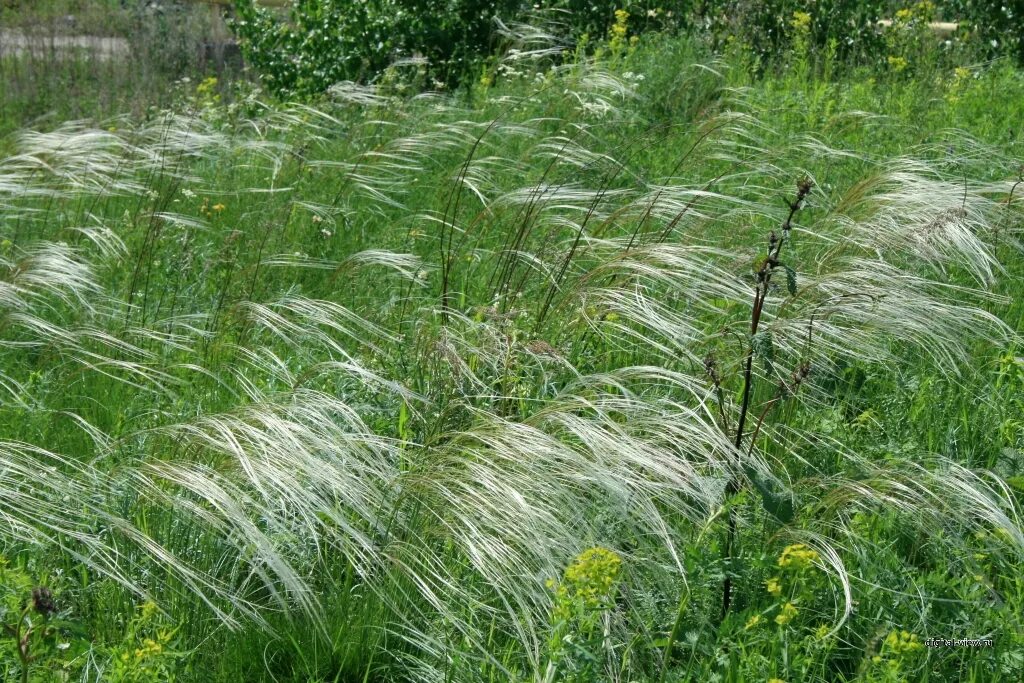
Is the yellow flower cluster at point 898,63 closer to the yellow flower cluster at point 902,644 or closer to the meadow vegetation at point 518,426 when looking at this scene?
the meadow vegetation at point 518,426

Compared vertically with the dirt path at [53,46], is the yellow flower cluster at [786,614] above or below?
above

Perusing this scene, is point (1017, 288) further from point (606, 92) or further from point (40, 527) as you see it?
point (40, 527)

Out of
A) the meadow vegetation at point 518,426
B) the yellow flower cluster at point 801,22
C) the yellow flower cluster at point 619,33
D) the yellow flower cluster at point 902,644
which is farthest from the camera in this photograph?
the yellow flower cluster at point 801,22

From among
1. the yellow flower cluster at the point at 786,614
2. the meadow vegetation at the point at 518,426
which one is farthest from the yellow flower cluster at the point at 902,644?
the yellow flower cluster at the point at 786,614

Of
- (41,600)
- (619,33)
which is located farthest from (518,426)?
(619,33)

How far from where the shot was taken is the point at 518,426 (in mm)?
2451

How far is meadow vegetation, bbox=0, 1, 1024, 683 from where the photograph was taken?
2.24 meters

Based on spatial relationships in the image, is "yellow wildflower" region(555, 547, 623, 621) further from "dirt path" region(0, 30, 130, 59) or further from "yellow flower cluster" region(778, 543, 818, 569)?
"dirt path" region(0, 30, 130, 59)

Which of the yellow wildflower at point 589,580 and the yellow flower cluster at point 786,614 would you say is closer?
the yellow wildflower at point 589,580

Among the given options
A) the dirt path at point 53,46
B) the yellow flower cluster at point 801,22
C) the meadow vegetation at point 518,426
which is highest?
the yellow flower cluster at point 801,22

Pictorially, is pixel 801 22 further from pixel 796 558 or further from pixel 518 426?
pixel 796 558

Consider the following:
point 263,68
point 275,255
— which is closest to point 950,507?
point 275,255

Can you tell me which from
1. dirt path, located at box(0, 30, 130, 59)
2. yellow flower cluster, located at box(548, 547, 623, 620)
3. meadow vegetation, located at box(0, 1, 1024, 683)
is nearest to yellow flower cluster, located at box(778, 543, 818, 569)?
meadow vegetation, located at box(0, 1, 1024, 683)

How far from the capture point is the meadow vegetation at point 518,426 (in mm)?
2244
